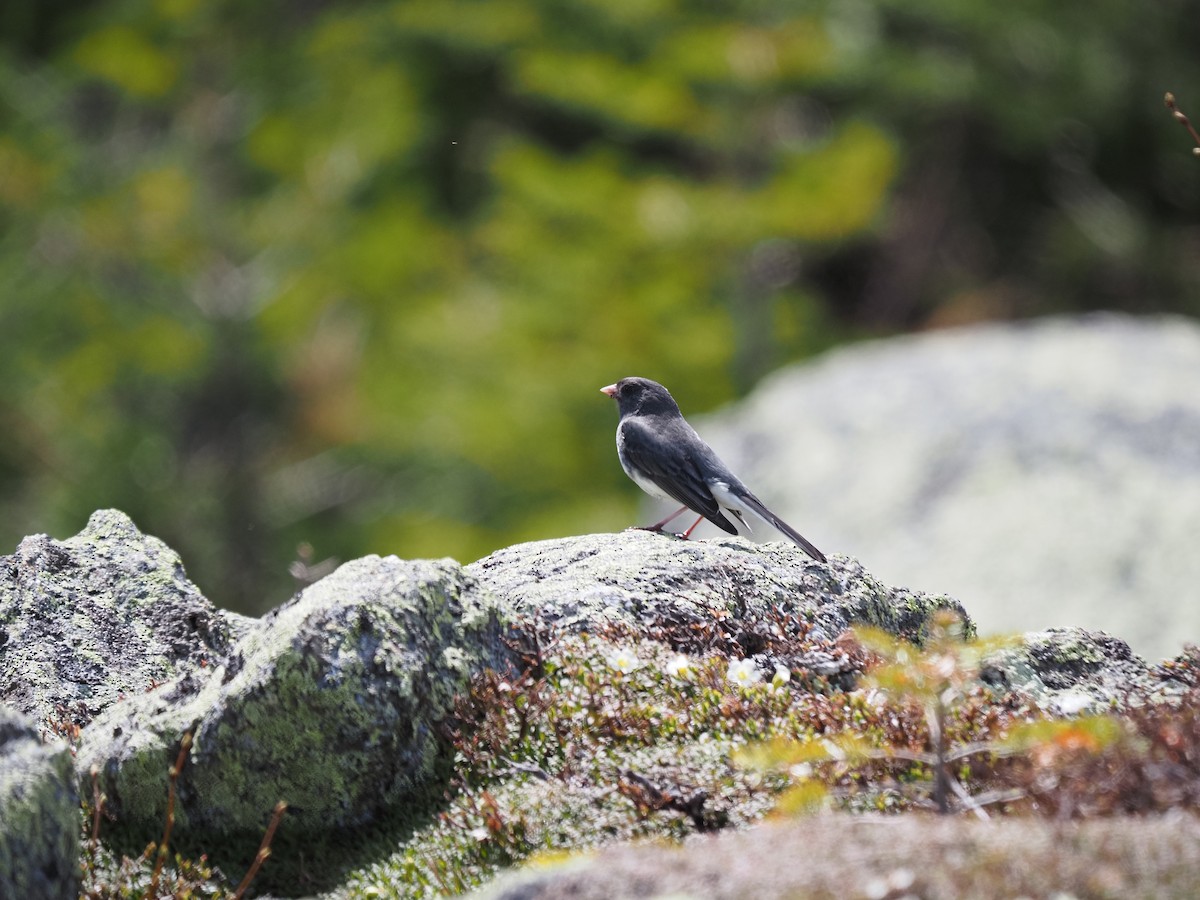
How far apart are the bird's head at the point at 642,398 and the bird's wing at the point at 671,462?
217 mm

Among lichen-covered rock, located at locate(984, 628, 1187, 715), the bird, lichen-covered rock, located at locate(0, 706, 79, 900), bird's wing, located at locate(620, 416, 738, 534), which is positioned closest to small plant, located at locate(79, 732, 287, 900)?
lichen-covered rock, located at locate(0, 706, 79, 900)

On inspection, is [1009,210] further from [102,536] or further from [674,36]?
[102,536]

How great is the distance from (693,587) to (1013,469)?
6668 millimetres

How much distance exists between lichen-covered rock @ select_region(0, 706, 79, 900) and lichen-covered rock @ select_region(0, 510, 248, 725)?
1.08 metres

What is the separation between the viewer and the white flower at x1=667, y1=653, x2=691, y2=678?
4184mm

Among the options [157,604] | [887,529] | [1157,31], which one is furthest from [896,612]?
[1157,31]

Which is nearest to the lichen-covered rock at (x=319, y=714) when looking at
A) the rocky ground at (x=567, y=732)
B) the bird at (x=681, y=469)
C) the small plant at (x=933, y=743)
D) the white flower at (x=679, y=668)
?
the rocky ground at (x=567, y=732)

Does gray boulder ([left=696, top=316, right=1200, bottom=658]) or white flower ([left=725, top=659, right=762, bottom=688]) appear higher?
gray boulder ([left=696, top=316, right=1200, bottom=658])

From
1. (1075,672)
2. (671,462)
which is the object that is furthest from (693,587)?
(671,462)

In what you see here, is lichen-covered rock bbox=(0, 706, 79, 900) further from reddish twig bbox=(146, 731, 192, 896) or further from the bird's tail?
the bird's tail

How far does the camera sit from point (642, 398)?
686cm

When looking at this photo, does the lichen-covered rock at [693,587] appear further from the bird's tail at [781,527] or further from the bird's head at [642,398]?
the bird's head at [642,398]

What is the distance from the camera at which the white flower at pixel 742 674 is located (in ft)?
13.7

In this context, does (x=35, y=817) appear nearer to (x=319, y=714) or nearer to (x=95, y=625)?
(x=319, y=714)
